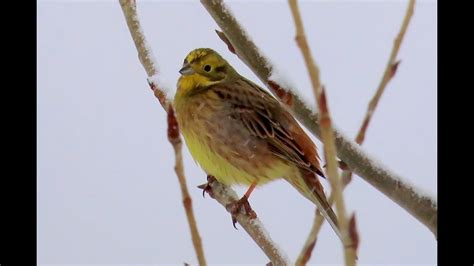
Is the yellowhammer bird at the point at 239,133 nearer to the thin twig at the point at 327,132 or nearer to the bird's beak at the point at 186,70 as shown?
the bird's beak at the point at 186,70

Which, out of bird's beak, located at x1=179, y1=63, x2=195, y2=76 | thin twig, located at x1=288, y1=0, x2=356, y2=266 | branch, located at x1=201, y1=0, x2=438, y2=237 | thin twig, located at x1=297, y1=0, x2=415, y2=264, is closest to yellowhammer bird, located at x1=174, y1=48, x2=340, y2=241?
bird's beak, located at x1=179, y1=63, x2=195, y2=76

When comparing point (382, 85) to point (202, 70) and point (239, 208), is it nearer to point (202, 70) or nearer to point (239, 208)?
point (239, 208)

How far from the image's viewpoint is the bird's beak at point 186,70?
71.7 inches

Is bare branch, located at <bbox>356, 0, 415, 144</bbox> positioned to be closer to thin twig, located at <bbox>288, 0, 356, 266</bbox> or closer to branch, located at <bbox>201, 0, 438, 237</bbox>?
thin twig, located at <bbox>288, 0, 356, 266</bbox>

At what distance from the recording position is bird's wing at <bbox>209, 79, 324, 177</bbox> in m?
1.73

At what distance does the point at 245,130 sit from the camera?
5.91 ft

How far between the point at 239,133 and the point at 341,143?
2.28 ft

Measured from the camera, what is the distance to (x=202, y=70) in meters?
1.91

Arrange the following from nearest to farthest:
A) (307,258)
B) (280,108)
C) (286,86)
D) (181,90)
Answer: (307,258) → (286,86) → (280,108) → (181,90)

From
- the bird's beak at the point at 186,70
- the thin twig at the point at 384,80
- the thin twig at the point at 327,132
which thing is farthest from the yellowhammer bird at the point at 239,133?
the thin twig at the point at 327,132
